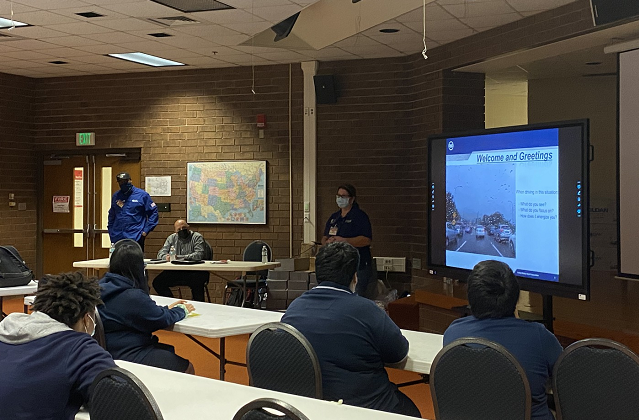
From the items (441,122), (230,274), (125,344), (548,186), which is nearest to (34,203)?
(230,274)

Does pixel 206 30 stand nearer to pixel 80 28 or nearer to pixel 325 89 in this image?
pixel 80 28

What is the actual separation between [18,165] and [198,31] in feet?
14.5

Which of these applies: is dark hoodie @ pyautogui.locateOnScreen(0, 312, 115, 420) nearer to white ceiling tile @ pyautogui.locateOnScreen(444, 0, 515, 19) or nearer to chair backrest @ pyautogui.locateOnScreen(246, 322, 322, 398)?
chair backrest @ pyautogui.locateOnScreen(246, 322, 322, 398)

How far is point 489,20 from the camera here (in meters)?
6.82

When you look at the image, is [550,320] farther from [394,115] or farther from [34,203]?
[34,203]

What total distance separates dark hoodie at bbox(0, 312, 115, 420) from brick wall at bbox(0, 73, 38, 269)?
835 centimetres

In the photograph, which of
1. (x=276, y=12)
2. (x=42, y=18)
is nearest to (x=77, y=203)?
(x=42, y=18)

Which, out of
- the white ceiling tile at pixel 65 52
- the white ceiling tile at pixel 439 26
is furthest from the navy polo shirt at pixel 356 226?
the white ceiling tile at pixel 65 52

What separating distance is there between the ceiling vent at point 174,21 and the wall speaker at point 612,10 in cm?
369

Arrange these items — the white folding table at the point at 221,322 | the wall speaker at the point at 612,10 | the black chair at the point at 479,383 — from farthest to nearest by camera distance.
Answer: the wall speaker at the point at 612,10
the white folding table at the point at 221,322
the black chair at the point at 479,383

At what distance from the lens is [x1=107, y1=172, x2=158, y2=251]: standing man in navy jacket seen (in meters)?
8.44

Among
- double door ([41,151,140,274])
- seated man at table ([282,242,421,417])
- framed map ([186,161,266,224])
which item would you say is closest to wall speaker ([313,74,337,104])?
framed map ([186,161,266,224])

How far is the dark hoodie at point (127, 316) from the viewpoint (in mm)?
3773

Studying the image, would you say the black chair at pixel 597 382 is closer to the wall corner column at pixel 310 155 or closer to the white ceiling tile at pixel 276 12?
the white ceiling tile at pixel 276 12
